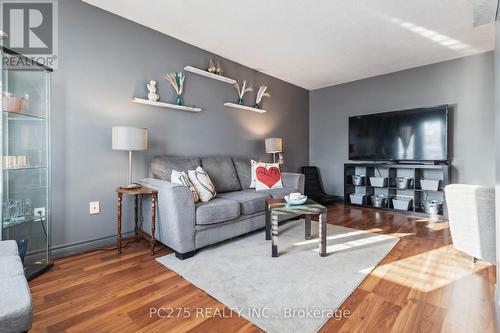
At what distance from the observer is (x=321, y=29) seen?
8.89ft

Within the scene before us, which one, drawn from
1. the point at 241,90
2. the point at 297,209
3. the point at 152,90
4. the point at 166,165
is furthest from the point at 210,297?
the point at 241,90

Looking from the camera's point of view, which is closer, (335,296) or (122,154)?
(335,296)

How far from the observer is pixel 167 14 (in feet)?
8.02

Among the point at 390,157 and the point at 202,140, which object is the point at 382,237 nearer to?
the point at 390,157

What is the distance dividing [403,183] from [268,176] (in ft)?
7.21

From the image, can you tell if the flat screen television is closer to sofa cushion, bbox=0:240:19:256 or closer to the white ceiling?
the white ceiling

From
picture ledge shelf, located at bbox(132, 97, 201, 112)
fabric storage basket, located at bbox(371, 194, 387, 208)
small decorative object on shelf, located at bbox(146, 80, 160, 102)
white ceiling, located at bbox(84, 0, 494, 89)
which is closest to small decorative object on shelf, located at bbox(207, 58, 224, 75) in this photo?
white ceiling, located at bbox(84, 0, 494, 89)

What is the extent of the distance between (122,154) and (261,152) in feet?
7.19

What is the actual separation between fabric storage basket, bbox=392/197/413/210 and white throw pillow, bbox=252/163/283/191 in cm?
199

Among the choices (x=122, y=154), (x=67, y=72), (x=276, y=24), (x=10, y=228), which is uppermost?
(x=276, y=24)

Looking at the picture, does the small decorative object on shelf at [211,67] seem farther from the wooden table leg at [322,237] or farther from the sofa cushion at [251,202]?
the wooden table leg at [322,237]

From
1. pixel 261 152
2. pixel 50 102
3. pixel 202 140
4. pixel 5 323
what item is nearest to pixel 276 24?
pixel 202 140

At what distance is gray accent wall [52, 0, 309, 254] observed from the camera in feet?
7.08

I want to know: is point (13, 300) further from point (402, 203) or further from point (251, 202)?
point (402, 203)
